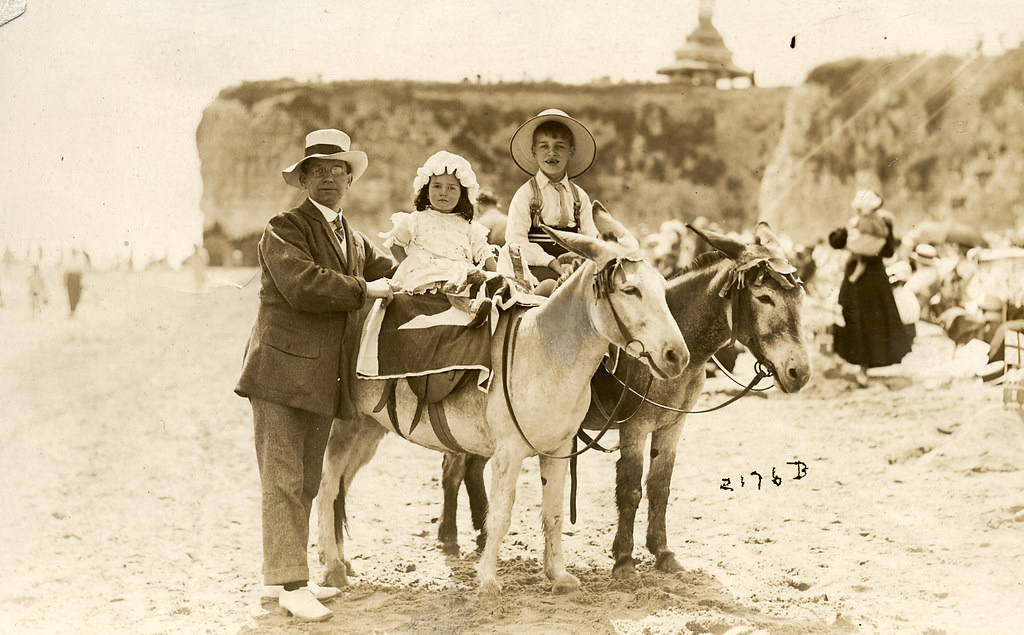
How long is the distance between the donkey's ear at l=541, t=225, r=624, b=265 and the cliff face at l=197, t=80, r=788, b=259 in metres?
2.57

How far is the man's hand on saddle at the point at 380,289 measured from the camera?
14.2ft

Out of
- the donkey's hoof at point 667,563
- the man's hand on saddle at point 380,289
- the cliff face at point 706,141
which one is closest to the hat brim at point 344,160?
the man's hand on saddle at point 380,289

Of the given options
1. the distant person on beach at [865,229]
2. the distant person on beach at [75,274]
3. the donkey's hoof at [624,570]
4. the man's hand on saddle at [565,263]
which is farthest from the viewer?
the distant person on beach at [865,229]

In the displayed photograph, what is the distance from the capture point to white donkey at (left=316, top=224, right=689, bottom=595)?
406 centimetres

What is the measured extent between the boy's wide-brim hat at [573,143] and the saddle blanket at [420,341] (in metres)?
0.96

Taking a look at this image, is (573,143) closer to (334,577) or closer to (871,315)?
(334,577)

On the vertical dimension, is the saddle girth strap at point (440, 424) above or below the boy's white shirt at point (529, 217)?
below

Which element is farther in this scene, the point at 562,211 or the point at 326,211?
the point at 562,211

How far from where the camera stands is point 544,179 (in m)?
4.86

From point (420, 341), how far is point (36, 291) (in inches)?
130

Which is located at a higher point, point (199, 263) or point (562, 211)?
point (562, 211)

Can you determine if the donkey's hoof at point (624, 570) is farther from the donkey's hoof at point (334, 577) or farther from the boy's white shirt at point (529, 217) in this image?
the boy's white shirt at point (529, 217)

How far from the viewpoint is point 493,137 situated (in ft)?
22.2

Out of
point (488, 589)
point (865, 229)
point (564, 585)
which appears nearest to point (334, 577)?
point (488, 589)
